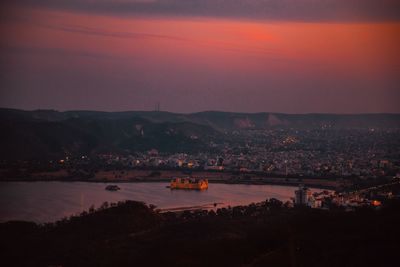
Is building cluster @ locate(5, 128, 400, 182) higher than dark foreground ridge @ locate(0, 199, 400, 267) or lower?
higher

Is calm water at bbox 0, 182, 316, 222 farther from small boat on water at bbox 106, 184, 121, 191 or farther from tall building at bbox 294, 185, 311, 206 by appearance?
tall building at bbox 294, 185, 311, 206

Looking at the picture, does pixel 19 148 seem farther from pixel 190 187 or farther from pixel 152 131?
pixel 152 131

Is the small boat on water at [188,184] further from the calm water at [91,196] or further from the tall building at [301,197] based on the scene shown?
the tall building at [301,197]

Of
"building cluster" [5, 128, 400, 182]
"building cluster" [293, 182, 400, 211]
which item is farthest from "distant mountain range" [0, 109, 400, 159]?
"building cluster" [293, 182, 400, 211]

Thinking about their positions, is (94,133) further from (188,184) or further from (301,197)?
(301,197)

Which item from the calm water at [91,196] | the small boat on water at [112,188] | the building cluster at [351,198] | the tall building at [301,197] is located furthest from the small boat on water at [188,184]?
the tall building at [301,197]

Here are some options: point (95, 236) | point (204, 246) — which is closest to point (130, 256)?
point (204, 246)
